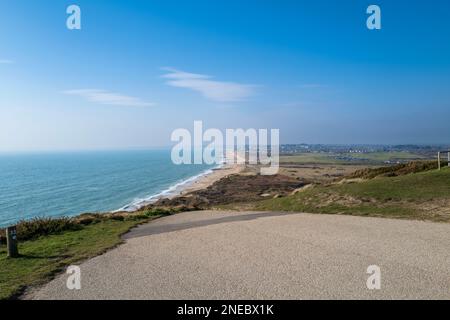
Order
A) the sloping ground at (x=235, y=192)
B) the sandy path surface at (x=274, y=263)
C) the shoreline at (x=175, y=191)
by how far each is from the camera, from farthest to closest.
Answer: the shoreline at (x=175, y=191) < the sloping ground at (x=235, y=192) < the sandy path surface at (x=274, y=263)

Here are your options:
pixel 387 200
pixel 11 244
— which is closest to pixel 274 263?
pixel 11 244

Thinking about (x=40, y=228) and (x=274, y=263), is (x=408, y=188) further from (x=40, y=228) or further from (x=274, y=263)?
(x=40, y=228)

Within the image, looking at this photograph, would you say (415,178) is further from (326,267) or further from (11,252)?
(11,252)

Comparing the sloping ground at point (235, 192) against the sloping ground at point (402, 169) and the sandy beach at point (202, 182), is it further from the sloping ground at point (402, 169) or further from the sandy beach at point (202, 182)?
the sloping ground at point (402, 169)

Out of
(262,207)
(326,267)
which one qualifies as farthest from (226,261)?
(262,207)

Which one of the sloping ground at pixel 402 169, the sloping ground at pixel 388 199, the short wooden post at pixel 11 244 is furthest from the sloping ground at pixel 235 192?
the short wooden post at pixel 11 244

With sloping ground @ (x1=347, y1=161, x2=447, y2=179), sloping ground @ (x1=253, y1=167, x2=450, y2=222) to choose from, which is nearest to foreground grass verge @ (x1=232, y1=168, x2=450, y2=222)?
sloping ground @ (x1=253, y1=167, x2=450, y2=222)

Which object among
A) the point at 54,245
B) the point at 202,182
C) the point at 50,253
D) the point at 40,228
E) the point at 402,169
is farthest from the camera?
the point at 202,182
